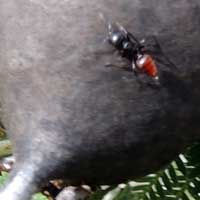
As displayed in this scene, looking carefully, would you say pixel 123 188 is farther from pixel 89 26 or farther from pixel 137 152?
pixel 89 26

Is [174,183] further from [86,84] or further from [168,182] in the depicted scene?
[86,84]

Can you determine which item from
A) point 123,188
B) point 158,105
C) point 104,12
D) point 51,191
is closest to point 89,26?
point 104,12

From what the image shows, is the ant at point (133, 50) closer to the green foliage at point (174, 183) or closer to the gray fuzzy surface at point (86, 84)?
the gray fuzzy surface at point (86, 84)

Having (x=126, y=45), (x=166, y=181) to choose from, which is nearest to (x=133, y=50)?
(x=126, y=45)

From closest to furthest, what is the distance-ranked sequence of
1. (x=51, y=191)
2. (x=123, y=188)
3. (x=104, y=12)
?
(x=104, y=12) < (x=51, y=191) < (x=123, y=188)

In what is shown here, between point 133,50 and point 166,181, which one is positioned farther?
point 166,181

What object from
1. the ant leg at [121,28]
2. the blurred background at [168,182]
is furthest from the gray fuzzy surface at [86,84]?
the blurred background at [168,182]

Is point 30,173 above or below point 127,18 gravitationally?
below

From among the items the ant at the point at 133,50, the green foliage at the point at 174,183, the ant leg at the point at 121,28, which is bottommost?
the green foliage at the point at 174,183

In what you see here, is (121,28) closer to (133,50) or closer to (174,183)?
(133,50)
